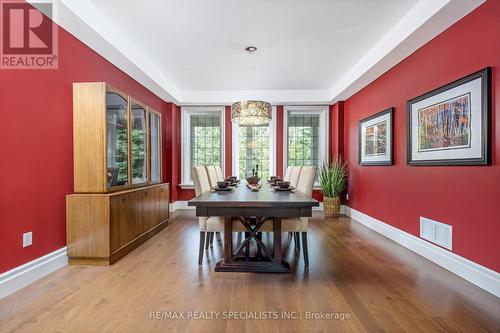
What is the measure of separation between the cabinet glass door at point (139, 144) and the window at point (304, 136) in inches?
133

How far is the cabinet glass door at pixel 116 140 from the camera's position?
298 centimetres

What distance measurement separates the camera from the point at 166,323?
1.77m

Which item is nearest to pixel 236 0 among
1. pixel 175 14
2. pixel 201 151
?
pixel 175 14

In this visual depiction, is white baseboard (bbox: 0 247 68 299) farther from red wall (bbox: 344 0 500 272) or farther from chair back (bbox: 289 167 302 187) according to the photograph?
red wall (bbox: 344 0 500 272)

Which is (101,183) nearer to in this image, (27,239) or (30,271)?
(27,239)

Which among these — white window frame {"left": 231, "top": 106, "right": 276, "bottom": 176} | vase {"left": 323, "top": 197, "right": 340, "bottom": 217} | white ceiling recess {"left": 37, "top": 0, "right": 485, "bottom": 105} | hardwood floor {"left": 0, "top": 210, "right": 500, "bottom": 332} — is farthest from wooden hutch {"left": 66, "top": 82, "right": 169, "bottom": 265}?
vase {"left": 323, "top": 197, "right": 340, "bottom": 217}

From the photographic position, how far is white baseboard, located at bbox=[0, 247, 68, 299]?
7.00ft

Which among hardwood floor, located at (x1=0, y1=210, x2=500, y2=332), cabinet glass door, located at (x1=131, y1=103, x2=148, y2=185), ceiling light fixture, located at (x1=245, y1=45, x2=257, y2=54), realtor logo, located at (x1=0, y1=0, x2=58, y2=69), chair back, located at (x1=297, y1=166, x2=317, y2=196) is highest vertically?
ceiling light fixture, located at (x1=245, y1=45, x2=257, y2=54)

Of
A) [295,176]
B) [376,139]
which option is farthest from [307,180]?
[376,139]

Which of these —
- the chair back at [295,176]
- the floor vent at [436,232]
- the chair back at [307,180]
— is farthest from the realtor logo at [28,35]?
the floor vent at [436,232]

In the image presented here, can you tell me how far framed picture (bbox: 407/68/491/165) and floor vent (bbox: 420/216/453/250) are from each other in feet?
2.17

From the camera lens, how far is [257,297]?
6.94ft

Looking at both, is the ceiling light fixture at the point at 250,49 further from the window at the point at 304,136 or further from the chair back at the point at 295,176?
the window at the point at 304,136

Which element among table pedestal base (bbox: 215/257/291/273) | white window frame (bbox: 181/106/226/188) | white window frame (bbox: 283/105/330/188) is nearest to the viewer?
table pedestal base (bbox: 215/257/291/273)
